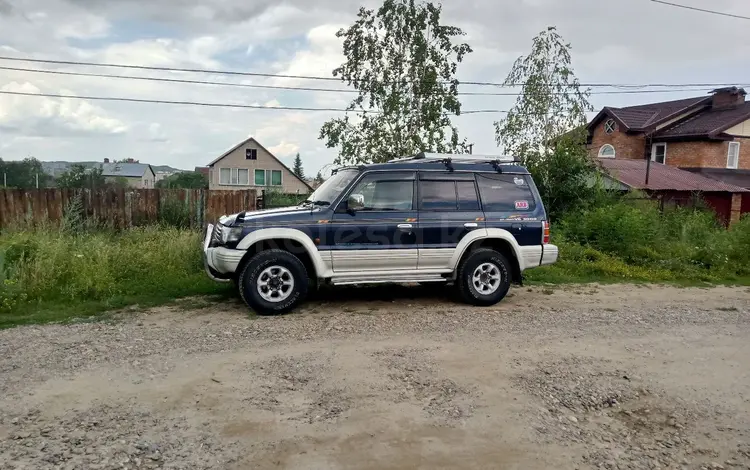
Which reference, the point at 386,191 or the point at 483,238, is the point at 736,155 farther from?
the point at 386,191

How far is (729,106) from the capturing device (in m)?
30.3

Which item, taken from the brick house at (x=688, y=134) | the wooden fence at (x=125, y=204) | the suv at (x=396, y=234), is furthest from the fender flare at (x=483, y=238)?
the brick house at (x=688, y=134)

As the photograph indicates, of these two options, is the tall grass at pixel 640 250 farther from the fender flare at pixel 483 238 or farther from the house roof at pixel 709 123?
the house roof at pixel 709 123

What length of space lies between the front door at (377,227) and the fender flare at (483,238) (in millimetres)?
632

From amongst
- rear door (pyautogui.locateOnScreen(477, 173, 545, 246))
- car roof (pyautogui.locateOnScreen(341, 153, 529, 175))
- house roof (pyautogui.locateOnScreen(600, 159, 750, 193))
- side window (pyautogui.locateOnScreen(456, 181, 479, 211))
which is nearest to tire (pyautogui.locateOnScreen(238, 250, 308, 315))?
car roof (pyautogui.locateOnScreen(341, 153, 529, 175))

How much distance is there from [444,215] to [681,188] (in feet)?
61.1

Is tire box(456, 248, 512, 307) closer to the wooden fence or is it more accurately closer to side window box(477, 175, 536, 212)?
side window box(477, 175, 536, 212)

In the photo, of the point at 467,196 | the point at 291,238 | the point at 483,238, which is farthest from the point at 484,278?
the point at 291,238

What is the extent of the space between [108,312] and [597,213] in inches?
424

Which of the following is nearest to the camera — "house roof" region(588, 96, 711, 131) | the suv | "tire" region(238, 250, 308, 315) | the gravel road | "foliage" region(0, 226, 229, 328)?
the gravel road

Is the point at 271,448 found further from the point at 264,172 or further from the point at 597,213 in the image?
the point at 264,172

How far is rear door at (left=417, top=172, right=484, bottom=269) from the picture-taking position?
24.5 feet

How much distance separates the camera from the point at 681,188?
22.0 meters

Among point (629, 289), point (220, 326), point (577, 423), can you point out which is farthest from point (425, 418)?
point (629, 289)
